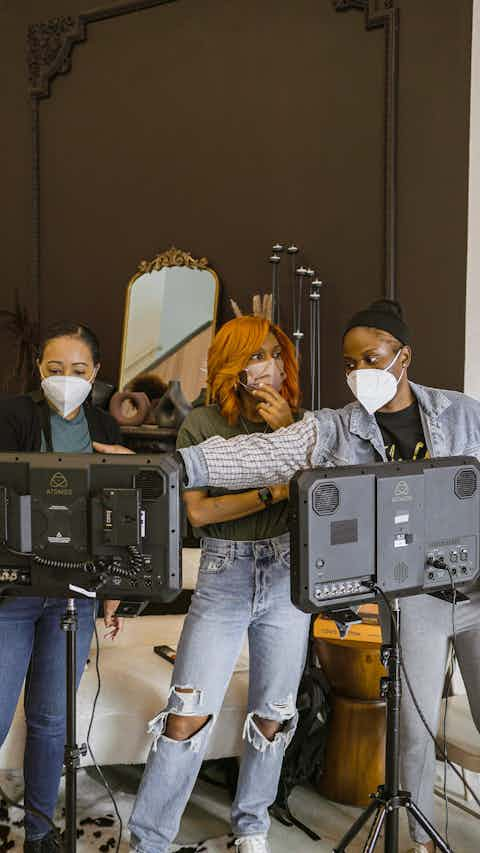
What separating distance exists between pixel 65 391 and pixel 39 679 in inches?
27.7

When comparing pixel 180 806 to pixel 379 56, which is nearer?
pixel 180 806

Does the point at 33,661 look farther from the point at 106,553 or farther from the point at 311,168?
the point at 311,168

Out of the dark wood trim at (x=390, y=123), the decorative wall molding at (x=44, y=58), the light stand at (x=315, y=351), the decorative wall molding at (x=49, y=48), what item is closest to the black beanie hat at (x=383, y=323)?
the dark wood trim at (x=390, y=123)

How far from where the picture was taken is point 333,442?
187 cm

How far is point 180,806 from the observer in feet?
6.64

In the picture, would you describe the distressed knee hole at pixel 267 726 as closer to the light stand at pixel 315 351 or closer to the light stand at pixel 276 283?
the light stand at pixel 315 351

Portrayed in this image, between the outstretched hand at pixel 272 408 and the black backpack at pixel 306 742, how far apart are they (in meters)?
1.05

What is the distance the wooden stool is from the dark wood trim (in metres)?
1.62

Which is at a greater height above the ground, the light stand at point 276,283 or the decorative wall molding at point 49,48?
the decorative wall molding at point 49,48

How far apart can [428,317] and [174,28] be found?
2.16m

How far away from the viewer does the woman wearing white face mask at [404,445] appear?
1841mm

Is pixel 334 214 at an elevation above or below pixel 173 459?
above

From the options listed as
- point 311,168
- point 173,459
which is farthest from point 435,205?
point 173,459

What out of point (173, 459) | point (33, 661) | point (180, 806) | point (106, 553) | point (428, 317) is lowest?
point (180, 806)
